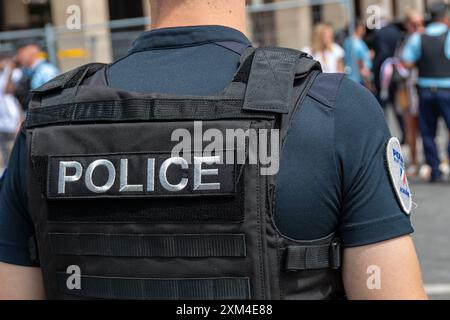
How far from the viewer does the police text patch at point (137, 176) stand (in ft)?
5.51

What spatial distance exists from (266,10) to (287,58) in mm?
10097

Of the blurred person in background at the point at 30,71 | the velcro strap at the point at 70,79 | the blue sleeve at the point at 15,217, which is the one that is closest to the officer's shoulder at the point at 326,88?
the velcro strap at the point at 70,79

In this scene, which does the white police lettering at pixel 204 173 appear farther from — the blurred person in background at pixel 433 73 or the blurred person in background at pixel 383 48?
the blurred person in background at pixel 383 48

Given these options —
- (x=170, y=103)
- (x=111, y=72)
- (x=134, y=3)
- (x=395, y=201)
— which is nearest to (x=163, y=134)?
(x=170, y=103)

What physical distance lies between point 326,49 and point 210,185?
990 cm

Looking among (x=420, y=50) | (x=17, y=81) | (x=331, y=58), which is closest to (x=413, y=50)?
(x=420, y=50)

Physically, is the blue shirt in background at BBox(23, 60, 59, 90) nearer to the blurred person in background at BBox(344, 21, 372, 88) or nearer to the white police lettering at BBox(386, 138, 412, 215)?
the blurred person in background at BBox(344, 21, 372, 88)

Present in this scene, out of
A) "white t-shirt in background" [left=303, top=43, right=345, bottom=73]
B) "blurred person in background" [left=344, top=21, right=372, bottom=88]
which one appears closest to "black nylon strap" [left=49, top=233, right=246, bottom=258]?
"blurred person in background" [left=344, top=21, right=372, bottom=88]

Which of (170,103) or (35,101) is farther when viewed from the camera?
(35,101)

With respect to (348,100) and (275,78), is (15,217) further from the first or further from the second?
(348,100)

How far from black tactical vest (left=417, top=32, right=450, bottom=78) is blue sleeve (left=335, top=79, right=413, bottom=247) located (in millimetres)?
8103

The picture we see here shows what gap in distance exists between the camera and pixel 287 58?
69.4 inches

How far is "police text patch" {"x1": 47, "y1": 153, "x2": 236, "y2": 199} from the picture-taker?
5.51 ft
